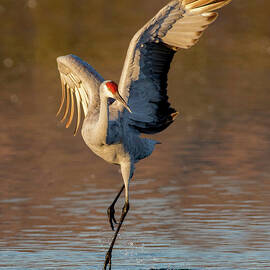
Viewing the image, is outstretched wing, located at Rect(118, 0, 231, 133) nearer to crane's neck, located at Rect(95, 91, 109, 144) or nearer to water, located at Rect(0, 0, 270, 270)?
crane's neck, located at Rect(95, 91, 109, 144)

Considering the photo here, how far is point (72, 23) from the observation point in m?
27.7

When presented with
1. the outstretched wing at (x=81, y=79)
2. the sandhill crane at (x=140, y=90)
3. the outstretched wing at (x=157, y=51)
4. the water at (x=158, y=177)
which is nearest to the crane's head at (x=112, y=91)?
the sandhill crane at (x=140, y=90)

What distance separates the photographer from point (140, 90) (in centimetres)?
917

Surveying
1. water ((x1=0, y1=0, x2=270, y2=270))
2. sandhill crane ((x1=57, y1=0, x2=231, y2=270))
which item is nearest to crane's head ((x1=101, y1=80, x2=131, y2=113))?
sandhill crane ((x1=57, y1=0, x2=231, y2=270))

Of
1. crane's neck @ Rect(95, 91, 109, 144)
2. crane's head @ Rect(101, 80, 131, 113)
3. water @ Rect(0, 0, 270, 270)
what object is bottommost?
water @ Rect(0, 0, 270, 270)

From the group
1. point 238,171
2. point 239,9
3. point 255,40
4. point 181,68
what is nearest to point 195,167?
point 238,171

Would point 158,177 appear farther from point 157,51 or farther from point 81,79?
point 157,51

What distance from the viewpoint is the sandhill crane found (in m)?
8.80

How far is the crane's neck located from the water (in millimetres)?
1009

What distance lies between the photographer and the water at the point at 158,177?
337 inches

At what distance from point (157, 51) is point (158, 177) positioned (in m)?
2.86

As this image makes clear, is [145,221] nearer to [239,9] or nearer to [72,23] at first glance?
[72,23]

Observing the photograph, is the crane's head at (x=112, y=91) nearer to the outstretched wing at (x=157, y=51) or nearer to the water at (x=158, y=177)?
the outstretched wing at (x=157, y=51)

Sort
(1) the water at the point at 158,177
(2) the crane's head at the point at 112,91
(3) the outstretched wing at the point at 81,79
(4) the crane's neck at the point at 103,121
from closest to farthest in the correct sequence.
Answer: (2) the crane's head at the point at 112,91 → (4) the crane's neck at the point at 103,121 → (1) the water at the point at 158,177 → (3) the outstretched wing at the point at 81,79
